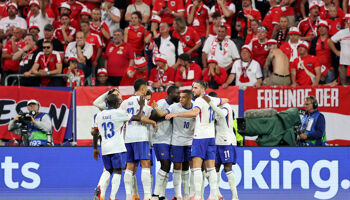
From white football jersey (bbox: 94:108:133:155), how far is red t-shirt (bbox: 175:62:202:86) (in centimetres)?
522

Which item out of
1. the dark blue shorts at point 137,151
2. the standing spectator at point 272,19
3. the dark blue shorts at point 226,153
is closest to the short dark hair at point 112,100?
the dark blue shorts at point 137,151

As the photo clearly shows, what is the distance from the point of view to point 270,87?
730 inches

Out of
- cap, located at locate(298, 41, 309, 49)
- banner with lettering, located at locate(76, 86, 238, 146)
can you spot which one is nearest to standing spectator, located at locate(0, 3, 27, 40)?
banner with lettering, located at locate(76, 86, 238, 146)

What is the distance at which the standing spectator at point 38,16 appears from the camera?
73.5 ft

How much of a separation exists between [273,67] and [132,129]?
646 centimetres

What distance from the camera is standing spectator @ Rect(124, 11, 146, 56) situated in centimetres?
2150

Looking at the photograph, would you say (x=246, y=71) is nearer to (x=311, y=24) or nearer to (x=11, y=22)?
(x=311, y=24)

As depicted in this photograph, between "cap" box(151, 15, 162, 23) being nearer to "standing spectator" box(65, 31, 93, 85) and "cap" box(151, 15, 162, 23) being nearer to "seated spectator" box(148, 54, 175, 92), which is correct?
"standing spectator" box(65, 31, 93, 85)

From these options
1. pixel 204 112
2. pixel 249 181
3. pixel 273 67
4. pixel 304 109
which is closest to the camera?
pixel 204 112

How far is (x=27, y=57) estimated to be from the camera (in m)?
20.6

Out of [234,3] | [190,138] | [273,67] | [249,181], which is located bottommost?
[249,181]

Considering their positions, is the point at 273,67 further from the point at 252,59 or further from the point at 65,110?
the point at 65,110

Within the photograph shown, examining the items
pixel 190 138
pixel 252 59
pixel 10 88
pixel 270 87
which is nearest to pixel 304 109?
pixel 270 87

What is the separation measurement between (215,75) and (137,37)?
3513 millimetres
